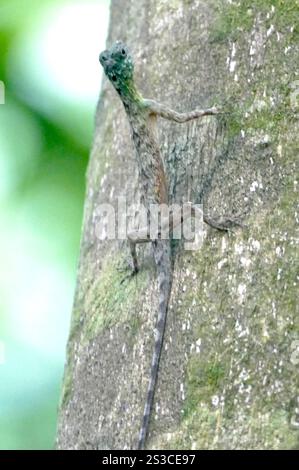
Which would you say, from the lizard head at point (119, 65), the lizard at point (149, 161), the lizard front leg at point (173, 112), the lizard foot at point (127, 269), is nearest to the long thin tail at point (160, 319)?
the lizard at point (149, 161)

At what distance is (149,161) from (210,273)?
856 mm

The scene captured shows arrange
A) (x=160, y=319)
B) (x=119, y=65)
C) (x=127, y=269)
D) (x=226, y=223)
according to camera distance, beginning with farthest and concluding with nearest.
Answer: (x=119, y=65), (x=127, y=269), (x=160, y=319), (x=226, y=223)

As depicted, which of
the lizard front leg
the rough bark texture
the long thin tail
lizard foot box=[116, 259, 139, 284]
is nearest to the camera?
the rough bark texture

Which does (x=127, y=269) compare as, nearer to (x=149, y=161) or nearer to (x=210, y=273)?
(x=149, y=161)

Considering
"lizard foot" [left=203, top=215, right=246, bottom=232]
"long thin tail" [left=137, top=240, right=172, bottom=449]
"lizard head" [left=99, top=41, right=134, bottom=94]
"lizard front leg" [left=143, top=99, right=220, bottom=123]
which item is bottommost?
"long thin tail" [left=137, top=240, right=172, bottom=449]

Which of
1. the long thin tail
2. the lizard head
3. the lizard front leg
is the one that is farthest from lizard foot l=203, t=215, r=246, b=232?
the lizard head

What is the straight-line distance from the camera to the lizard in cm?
355

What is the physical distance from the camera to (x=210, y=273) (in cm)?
351

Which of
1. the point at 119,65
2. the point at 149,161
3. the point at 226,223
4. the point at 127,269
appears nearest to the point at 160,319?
the point at 226,223

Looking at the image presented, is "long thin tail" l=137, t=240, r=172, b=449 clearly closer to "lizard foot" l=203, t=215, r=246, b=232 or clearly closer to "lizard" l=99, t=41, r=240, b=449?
"lizard" l=99, t=41, r=240, b=449

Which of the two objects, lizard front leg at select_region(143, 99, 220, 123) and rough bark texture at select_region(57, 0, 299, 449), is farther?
lizard front leg at select_region(143, 99, 220, 123)

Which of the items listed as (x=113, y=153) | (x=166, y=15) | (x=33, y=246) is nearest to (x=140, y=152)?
(x=113, y=153)

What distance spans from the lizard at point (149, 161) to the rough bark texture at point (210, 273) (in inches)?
1.6

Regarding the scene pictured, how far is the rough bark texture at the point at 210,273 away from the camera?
3.16 metres
